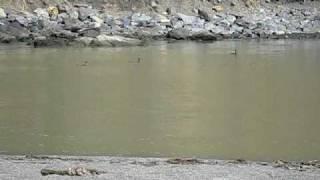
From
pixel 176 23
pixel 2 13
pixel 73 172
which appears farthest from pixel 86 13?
pixel 73 172

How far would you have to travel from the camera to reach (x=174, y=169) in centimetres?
864

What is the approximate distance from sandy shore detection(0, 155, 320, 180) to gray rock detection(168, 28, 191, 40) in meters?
31.8

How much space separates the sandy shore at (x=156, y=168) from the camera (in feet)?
26.8

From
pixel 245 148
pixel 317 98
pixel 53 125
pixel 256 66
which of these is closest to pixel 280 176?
pixel 245 148

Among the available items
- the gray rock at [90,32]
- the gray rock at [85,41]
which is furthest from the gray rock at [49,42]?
the gray rock at [90,32]

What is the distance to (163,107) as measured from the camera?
1564 centimetres

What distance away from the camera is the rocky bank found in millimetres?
39594

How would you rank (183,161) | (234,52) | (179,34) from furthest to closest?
(179,34)
(234,52)
(183,161)

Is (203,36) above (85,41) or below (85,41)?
below

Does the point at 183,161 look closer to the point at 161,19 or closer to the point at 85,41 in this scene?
the point at 85,41

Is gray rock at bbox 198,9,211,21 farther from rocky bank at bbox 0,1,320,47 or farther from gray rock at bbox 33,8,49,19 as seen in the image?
gray rock at bbox 33,8,49,19

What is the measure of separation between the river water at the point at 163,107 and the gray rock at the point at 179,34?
11842mm

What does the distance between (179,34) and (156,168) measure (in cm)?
3325

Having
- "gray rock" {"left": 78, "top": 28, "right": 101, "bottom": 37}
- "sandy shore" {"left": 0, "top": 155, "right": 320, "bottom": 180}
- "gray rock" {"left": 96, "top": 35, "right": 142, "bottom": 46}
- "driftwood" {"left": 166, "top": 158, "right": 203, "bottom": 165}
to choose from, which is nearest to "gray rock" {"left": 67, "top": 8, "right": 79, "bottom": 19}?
"gray rock" {"left": 78, "top": 28, "right": 101, "bottom": 37}
